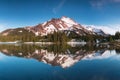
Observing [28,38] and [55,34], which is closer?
[55,34]

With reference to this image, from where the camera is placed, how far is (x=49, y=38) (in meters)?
182

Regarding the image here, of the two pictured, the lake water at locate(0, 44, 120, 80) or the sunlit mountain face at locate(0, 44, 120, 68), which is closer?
the lake water at locate(0, 44, 120, 80)

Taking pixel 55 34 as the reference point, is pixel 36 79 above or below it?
below

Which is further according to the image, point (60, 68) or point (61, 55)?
point (61, 55)

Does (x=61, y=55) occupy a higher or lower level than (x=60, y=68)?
higher

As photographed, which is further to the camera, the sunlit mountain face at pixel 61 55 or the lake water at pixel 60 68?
the sunlit mountain face at pixel 61 55

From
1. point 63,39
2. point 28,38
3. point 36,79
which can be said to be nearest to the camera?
point 36,79

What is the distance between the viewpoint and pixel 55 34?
7042 inches

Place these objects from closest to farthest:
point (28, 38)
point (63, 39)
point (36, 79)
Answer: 1. point (36, 79)
2. point (63, 39)
3. point (28, 38)

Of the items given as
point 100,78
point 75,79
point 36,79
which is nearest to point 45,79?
point 36,79

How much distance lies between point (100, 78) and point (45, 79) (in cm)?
418

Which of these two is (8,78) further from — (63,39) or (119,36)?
(119,36)

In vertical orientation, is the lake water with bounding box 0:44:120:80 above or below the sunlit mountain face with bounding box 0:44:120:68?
below

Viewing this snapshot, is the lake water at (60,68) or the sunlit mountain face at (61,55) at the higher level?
the sunlit mountain face at (61,55)
